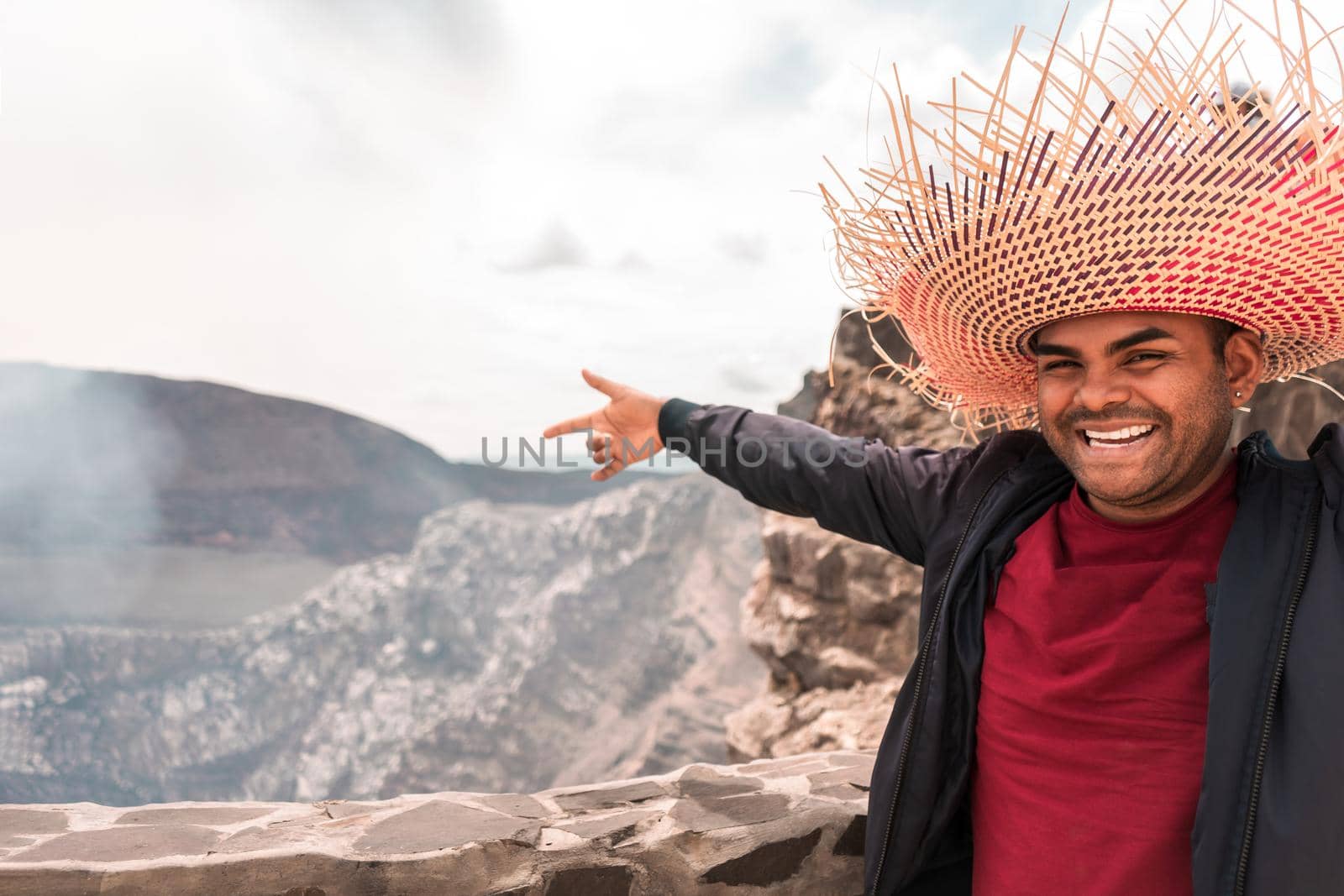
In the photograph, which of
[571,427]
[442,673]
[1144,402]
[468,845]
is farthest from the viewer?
[442,673]

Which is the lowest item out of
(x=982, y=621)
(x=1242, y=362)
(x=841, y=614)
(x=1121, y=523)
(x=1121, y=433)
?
(x=841, y=614)

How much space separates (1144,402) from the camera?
90 centimetres

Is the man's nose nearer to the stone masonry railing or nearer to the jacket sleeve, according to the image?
the jacket sleeve

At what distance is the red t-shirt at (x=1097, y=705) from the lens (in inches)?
34.0

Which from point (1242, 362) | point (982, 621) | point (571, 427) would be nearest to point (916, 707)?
point (982, 621)

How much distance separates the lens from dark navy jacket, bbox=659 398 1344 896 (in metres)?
Answer: 0.73

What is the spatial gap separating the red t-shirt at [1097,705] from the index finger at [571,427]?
32.5 inches

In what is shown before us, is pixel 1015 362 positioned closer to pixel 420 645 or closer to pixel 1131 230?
pixel 1131 230

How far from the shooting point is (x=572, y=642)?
3703cm

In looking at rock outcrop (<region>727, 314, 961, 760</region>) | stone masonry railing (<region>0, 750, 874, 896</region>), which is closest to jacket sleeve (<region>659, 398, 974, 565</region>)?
stone masonry railing (<region>0, 750, 874, 896</region>)

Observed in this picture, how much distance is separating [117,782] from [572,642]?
18.5m

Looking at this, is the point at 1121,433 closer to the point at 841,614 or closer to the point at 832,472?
the point at 832,472

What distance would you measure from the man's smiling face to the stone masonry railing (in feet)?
2.60

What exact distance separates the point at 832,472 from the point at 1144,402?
0.47 metres
